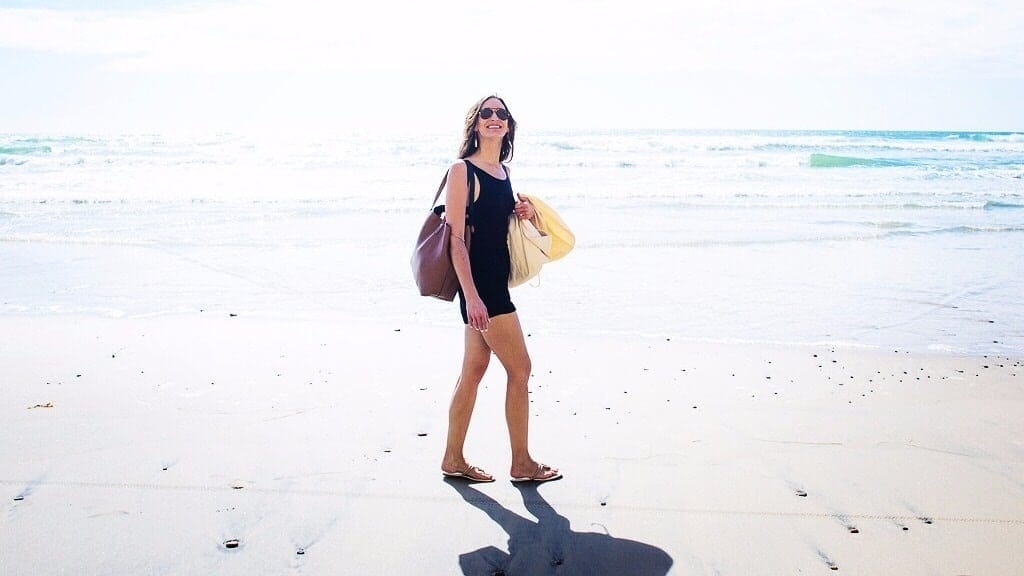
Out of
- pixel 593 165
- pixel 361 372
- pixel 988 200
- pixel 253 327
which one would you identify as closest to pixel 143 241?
pixel 253 327

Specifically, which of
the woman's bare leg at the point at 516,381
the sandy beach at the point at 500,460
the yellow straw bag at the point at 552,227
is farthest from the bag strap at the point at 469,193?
the sandy beach at the point at 500,460

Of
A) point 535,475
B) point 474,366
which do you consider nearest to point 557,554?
point 535,475

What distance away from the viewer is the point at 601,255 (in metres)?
10.8

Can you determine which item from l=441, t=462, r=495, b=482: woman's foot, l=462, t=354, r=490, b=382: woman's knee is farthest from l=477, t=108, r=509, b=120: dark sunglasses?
l=441, t=462, r=495, b=482: woman's foot

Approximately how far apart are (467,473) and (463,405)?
31cm

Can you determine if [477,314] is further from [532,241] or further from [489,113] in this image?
[489,113]

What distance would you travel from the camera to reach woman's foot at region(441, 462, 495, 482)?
12.9ft

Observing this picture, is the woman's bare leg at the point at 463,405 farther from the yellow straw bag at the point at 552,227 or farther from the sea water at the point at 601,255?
the sea water at the point at 601,255

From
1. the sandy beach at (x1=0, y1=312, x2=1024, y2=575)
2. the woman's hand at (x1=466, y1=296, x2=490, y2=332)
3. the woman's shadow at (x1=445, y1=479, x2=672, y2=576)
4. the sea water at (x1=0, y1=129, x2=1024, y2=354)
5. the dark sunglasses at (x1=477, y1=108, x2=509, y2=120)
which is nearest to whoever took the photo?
the woman's shadow at (x1=445, y1=479, x2=672, y2=576)

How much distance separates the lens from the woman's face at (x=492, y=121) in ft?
12.1

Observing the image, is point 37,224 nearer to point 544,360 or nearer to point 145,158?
point 544,360

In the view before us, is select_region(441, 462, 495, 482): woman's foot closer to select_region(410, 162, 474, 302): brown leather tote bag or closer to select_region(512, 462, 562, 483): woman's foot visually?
select_region(512, 462, 562, 483): woman's foot

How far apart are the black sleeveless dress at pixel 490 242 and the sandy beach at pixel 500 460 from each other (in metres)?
0.87

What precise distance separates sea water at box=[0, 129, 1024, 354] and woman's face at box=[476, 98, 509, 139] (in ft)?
11.2
